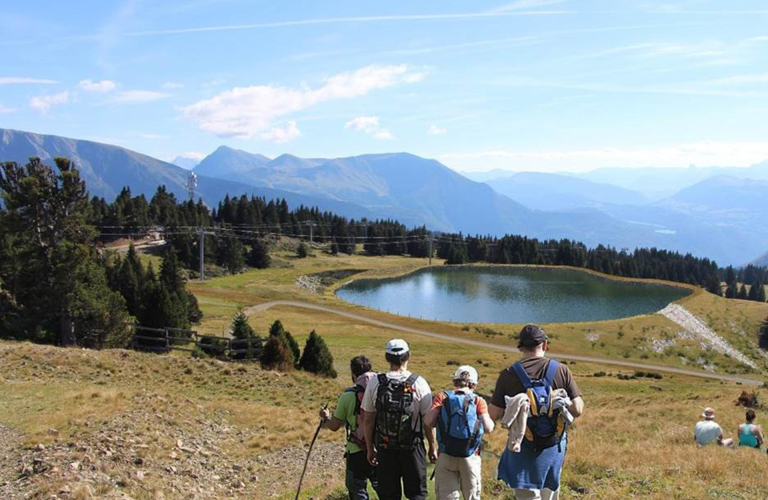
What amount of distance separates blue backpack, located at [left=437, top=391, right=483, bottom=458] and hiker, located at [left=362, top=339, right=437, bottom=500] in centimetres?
31

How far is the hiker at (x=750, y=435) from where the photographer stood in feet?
42.9

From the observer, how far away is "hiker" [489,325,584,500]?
20.4ft

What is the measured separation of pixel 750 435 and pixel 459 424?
1104 centimetres

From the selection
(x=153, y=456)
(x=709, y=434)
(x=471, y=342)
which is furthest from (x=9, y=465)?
(x=471, y=342)

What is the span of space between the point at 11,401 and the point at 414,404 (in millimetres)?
16237

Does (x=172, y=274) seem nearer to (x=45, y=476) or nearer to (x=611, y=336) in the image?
(x=45, y=476)

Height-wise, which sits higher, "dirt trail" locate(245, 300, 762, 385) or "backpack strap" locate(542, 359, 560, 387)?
"backpack strap" locate(542, 359, 560, 387)

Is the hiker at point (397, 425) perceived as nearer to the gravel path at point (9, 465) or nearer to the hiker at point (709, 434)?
the gravel path at point (9, 465)

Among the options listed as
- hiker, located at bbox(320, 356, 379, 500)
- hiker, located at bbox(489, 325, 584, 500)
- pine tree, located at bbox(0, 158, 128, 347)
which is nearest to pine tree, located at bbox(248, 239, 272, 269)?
pine tree, located at bbox(0, 158, 128, 347)

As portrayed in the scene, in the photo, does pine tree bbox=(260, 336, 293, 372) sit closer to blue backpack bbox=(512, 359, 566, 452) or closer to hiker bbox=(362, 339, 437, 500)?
hiker bbox=(362, 339, 437, 500)

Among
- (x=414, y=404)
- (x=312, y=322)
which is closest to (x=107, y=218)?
(x=312, y=322)

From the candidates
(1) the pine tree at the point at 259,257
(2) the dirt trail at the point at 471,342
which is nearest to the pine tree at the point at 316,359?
(2) the dirt trail at the point at 471,342

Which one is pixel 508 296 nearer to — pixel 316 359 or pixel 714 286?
pixel 316 359

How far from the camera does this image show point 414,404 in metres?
6.85
